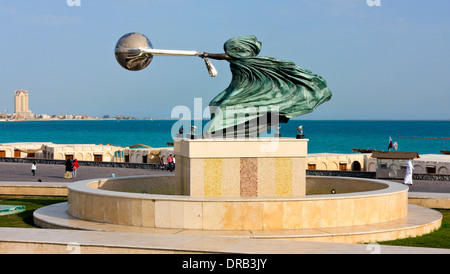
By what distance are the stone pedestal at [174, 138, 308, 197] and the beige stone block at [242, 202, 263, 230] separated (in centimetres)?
224

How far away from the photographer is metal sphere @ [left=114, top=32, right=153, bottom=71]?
530 inches

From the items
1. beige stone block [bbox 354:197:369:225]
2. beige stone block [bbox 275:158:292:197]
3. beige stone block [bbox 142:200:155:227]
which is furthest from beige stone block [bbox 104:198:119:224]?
beige stone block [bbox 354:197:369:225]

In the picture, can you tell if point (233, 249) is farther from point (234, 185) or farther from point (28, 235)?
point (234, 185)

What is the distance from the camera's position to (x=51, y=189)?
1875 centimetres

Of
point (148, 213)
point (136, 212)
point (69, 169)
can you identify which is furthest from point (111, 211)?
point (69, 169)

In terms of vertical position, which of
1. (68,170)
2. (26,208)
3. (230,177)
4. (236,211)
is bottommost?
(26,208)

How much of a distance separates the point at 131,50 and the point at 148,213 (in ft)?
14.3

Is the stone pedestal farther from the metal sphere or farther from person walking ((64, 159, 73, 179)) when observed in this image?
person walking ((64, 159, 73, 179))

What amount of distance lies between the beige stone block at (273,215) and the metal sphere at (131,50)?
17.0 feet

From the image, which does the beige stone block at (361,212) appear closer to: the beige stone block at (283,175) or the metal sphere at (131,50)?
the beige stone block at (283,175)

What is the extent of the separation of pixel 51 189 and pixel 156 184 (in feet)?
13.5

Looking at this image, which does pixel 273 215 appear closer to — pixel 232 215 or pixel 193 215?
pixel 232 215

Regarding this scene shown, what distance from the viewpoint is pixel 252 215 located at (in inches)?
443

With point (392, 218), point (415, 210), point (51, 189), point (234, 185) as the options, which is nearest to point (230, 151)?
point (234, 185)
